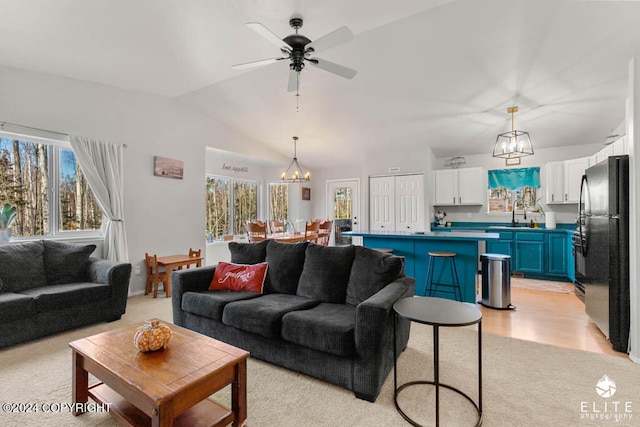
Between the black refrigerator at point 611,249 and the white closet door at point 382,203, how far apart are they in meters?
3.83

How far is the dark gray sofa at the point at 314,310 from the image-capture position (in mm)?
1948

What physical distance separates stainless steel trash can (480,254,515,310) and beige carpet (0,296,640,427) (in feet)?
3.51

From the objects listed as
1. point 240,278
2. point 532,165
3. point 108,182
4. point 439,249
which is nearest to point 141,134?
point 108,182

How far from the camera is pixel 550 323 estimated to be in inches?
131

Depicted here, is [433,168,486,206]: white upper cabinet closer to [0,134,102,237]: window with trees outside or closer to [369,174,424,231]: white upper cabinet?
[369,174,424,231]: white upper cabinet

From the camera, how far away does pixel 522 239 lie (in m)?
5.50

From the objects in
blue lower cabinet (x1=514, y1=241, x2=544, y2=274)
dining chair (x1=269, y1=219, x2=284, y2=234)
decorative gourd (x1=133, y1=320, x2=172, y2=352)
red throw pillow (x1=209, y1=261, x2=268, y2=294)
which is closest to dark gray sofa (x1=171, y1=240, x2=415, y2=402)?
red throw pillow (x1=209, y1=261, x2=268, y2=294)

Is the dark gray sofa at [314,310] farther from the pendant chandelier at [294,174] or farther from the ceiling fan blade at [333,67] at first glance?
the pendant chandelier at [294,174]

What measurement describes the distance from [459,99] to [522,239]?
9.38 ft

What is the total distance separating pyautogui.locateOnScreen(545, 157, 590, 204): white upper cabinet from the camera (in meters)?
5.26

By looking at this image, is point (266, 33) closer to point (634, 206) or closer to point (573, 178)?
point (634, 206)

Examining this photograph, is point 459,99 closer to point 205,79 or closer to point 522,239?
point 522,239

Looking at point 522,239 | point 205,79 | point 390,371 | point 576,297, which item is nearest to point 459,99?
point 522,239

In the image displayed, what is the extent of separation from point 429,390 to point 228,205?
584 cm
